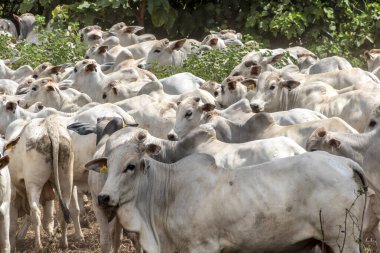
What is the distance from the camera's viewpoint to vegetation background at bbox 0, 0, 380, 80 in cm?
1821

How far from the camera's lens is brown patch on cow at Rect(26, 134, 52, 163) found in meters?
10.5

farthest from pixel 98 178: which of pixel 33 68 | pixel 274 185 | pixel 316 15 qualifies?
pixel 316 15

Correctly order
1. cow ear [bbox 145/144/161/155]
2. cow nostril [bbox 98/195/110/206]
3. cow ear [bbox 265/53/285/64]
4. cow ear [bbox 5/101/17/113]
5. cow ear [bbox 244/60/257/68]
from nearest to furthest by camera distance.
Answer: cow nostril [bbox 98/195/110/206], cow ear [bbox 145/144/161/155], cow ear [bbox 5/101/17/113], cow ear [bbox 244/60/257/68], cow ear [bbox 265/53/285/64]

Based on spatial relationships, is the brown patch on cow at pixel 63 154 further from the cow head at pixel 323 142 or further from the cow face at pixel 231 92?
the cow face at pixel 231 92

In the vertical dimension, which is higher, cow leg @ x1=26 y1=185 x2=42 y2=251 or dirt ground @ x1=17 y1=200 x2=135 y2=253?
cow leg @ x1=26 y1=185 x2=42 y2=251

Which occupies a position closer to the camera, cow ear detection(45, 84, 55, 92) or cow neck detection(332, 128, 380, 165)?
cow neck detection(332, 128, 380, 165)

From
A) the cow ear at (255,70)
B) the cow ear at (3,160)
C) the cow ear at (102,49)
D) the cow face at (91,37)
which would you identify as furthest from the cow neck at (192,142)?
the cow face at (91,37)

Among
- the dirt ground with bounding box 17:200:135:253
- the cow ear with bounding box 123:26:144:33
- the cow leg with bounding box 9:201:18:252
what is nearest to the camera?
the cow leg with bounding box 9:201:18:252

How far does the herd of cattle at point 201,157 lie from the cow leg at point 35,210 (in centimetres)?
1

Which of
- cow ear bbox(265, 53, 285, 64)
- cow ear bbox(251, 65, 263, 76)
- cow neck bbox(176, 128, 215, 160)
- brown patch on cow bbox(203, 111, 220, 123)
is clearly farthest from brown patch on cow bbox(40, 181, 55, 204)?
cow ear bbox(265, 53, 285, 64)

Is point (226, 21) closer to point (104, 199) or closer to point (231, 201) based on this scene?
point (104, 199)

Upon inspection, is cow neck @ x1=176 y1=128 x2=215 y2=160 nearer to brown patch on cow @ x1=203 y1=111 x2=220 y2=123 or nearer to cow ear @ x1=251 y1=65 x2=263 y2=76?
brown patch on cow @ x1=203 y1=111 x2=220 y2=123

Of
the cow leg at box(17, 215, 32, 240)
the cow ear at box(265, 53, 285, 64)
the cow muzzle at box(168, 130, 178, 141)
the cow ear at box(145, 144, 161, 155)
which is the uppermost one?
the cow ear at box(145, 144, 161, 155)

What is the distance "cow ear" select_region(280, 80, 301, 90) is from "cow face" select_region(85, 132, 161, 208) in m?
4.44
